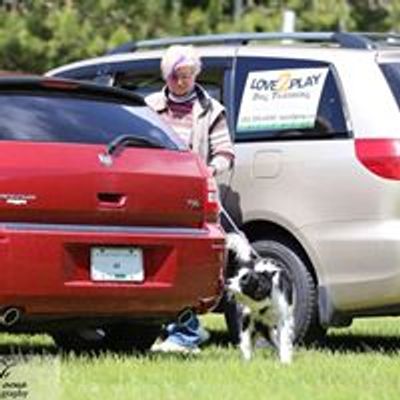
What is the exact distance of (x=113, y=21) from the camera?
2392 centimetres

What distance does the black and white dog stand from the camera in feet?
26.8

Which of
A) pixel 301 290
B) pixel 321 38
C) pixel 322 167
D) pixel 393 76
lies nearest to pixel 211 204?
pixel 322 167

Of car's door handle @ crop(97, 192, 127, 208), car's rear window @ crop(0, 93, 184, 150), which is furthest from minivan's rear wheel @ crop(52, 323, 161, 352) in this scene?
car's door handle @ crop(97, 192, 127, 208)

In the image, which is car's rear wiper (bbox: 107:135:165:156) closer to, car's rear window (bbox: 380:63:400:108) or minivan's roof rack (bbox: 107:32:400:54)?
car's rear window (bbox: 380:63:400:108)

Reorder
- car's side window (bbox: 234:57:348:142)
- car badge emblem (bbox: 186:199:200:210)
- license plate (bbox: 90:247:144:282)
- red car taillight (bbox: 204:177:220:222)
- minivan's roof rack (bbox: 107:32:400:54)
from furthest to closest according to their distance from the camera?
minivan's roof rack (bbox: 107:32:400:54) < car's side window (bbox: 234:57:348:142) < red car taillight (bbox: 204:177:220:222) < car badge emblem (bbox: 186:199:200:210) < license plate (bbox: 90:247:144:282)

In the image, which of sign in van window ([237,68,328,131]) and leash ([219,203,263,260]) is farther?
sign in van window ([237,68,328,131])

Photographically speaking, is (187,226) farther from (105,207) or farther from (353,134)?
(353,134)

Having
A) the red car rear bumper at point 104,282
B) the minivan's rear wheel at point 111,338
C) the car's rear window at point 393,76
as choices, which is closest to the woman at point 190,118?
the minivan's rear wheel at point 111,338

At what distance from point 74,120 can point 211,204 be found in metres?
0.86

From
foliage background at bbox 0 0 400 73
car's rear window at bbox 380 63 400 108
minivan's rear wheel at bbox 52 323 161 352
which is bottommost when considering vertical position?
foliage background at bbox 0 0 400 73

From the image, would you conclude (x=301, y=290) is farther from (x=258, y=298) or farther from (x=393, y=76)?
(x=393, y=76)

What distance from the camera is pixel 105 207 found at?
7.30 m

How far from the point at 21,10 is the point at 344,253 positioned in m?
16.6

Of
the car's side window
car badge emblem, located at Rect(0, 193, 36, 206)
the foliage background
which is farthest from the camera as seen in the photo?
the foliage background
